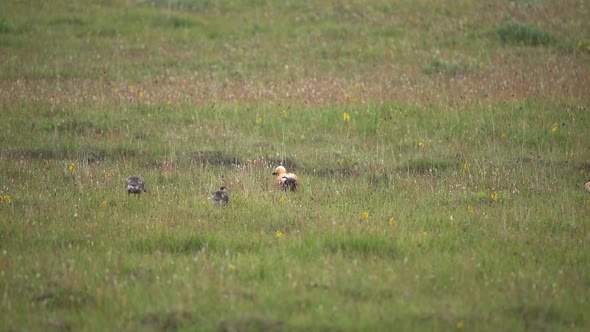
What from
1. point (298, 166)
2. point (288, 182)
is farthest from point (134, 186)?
point (298, 166)

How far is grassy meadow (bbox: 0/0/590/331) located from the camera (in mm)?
6512

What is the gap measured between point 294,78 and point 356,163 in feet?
19.3

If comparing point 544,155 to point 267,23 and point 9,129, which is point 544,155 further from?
point 267,23

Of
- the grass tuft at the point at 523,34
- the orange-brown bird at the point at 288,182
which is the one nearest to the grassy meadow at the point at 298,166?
the grass tuft at the point at 523,34

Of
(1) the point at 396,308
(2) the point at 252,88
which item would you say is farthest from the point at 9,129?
(1) the point at 396,308

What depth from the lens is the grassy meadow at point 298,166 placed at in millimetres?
6512

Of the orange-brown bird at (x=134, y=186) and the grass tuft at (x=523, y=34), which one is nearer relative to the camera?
the orange-brown bird at (x=134, y=186)

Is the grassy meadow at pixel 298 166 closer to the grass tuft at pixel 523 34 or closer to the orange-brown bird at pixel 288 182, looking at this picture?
the grass tuft at pixel 523 34

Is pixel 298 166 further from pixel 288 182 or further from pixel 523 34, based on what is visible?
pixel 523 34

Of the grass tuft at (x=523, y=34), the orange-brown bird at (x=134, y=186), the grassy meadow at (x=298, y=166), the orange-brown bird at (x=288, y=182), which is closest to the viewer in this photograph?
the grassy meadow at (x=298, y=166)

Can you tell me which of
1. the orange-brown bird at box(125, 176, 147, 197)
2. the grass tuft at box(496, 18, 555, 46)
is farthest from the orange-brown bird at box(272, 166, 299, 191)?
the grass tuft at box(496, 18, 555, 46)

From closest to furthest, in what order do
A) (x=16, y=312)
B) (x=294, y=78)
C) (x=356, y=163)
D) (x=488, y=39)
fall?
(x=16, y=312)
(x=356, y=163)
(x=294, y=78)
(x=488, y=39)

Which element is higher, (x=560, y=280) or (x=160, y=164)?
(x=560, y=280)

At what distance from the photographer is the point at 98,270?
7.08 m
